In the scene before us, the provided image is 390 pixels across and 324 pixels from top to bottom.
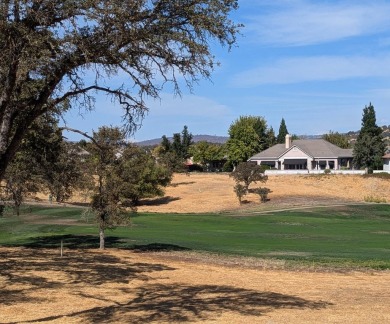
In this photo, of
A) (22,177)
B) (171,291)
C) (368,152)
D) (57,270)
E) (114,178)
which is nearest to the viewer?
(171,291)

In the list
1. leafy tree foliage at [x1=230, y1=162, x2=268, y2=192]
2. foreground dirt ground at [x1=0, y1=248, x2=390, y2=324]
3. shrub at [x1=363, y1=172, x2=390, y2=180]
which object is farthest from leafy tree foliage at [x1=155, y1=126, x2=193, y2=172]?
foreground dirt ground at [x1=0, y1=248, x2=390, y2=324]

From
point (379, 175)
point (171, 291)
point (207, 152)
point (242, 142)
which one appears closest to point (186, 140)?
point (207, 152)

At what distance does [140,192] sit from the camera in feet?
221

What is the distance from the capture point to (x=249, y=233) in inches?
1583

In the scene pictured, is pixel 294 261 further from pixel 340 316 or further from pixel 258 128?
pixel 258 128

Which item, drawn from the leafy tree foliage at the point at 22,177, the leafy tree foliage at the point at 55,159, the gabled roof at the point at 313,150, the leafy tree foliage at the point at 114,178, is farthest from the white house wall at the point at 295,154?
the leafy tree foliage at the point at 22,177

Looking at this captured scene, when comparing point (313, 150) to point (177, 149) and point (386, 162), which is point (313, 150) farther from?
point (177, 149)

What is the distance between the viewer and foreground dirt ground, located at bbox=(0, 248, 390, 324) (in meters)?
12.3

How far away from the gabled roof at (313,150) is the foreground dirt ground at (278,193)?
20228mm

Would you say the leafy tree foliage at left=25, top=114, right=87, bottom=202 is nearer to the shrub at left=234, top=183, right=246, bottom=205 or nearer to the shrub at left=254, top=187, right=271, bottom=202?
the shrub at left=234, top=183, right=246, bottom=205

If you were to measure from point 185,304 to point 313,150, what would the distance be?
9452 cm

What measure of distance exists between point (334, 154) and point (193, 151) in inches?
1415

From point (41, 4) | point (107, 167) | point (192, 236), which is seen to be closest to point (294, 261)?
point (107, 167)

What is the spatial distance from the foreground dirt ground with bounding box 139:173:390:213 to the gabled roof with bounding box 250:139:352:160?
20228 millimetres
